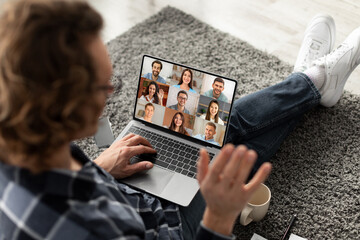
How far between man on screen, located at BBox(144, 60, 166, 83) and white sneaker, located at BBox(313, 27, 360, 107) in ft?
2.46

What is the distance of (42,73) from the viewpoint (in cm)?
60

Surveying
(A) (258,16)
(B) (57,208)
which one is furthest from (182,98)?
(A) (258,16)

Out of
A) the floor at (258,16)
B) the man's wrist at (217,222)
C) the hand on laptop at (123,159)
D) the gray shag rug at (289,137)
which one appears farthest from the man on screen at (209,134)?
the floor at (258,16)

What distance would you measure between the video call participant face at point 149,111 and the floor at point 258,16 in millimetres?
955

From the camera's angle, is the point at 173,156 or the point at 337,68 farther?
the point at 337,68

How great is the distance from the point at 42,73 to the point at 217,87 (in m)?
0.79

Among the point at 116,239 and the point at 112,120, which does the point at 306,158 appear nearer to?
the point at 112,120

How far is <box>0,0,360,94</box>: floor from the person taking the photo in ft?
7.18

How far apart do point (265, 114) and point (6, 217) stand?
41.3 inches

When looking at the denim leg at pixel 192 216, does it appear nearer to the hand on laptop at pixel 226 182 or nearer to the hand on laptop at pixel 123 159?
the hand on laptop at pixel 123 159

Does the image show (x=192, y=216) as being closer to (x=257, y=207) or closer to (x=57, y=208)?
(x=257, y=207)

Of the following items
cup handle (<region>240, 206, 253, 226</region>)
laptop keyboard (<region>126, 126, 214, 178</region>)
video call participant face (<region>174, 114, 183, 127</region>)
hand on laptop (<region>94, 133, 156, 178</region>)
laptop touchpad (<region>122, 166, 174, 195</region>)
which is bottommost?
cup handle (<region>240, 206, 253, 226</region>)

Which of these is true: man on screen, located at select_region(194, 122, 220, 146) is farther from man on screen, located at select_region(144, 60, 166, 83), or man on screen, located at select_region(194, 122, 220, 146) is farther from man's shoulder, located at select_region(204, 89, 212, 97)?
man on screen, located at select_region(144, 60, 166, 83)

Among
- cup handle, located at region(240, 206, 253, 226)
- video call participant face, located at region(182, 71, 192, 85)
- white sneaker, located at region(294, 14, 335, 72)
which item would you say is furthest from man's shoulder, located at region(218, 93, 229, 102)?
white sneaker, located at region(294, 14, 335, 72)
